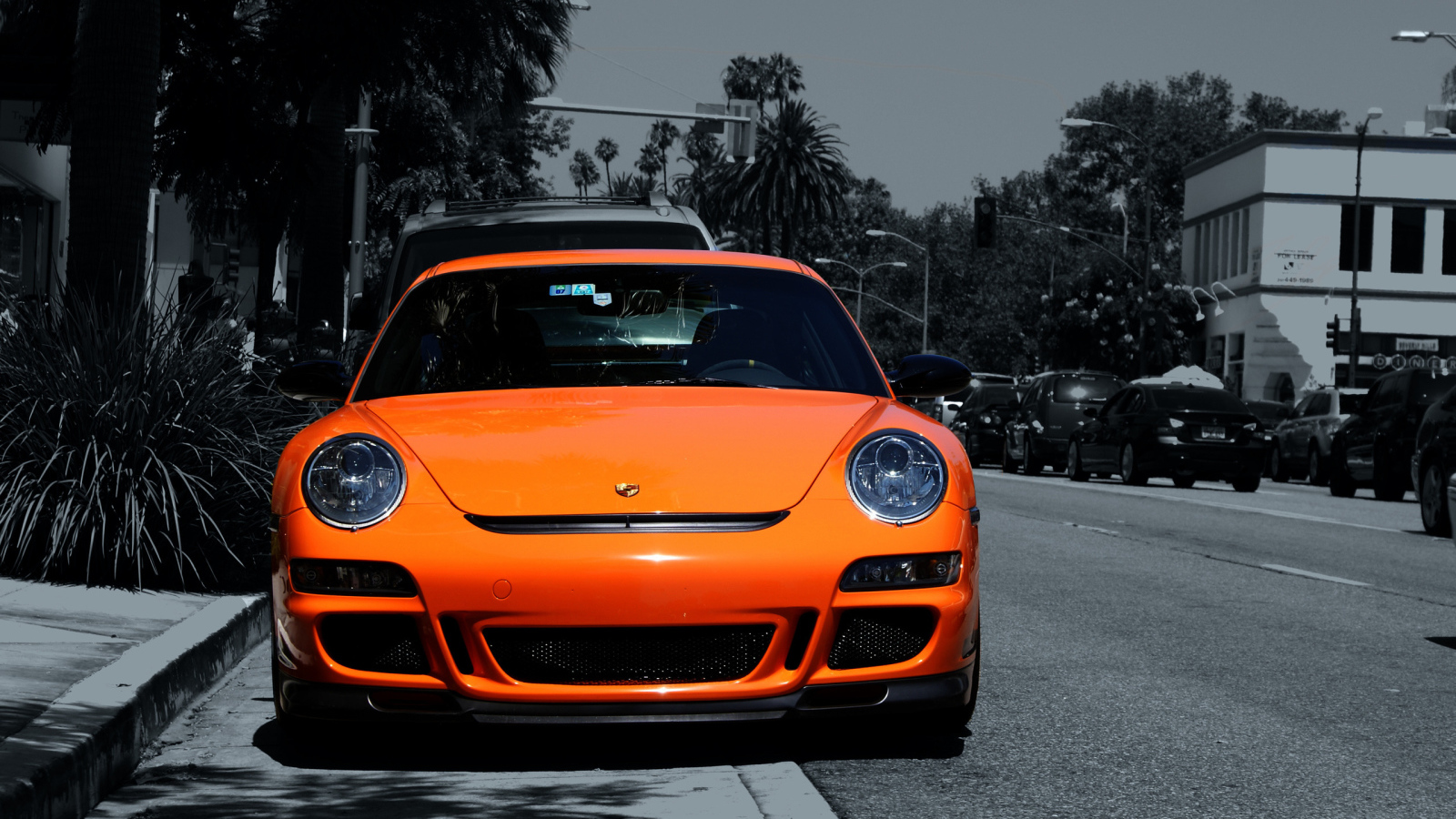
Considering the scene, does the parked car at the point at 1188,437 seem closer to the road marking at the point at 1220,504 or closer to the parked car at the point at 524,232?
the road marking at the point at 1220,504

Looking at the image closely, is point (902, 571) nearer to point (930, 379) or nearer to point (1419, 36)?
point (930, 379)

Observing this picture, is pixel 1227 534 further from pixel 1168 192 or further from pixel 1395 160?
pixel 1168 192

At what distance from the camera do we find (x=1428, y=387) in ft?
76.9

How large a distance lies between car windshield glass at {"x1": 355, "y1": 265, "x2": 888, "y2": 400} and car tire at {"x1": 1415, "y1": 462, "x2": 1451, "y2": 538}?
11.9 m

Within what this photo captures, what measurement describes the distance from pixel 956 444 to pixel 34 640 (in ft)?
11.1

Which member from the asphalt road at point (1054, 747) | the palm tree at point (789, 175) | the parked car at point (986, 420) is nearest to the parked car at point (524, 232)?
the asphalt road at point (1054, 747)

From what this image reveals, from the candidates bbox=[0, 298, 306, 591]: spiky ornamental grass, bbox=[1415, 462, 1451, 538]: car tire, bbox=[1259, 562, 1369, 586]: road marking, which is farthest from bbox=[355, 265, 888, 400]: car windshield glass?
bbox=[1415, 462, 1451, 538]: car tire

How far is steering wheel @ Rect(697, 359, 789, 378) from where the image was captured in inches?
242

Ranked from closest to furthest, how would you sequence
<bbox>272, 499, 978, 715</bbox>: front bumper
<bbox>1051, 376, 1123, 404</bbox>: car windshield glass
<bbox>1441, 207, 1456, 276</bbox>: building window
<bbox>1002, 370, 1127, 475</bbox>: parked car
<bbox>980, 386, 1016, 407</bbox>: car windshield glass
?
<bbox>272, 499, 978, 715</bbox>: front bumper
<bbox>1002, 370, 1127, 475</bbox>: parked car
<bbox>1051, 376, 1123, 404</bbox>: car windshield glass
<bbox>980, 386, 1016, 407</bbox>: car windshield glass
<bbox>1441, 207, 1456, 276</bbox>: building window

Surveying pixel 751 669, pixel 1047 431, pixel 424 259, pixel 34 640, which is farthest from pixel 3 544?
pixel 1047 431

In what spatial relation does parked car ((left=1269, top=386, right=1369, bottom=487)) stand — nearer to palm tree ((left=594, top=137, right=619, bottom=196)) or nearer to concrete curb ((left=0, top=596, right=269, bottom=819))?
concrete curb ((left=0, top=596, right=269, bottom=819))

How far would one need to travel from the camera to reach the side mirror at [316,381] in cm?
631

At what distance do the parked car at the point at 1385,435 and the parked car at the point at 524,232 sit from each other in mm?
14987

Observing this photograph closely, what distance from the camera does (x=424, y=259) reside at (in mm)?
10250
